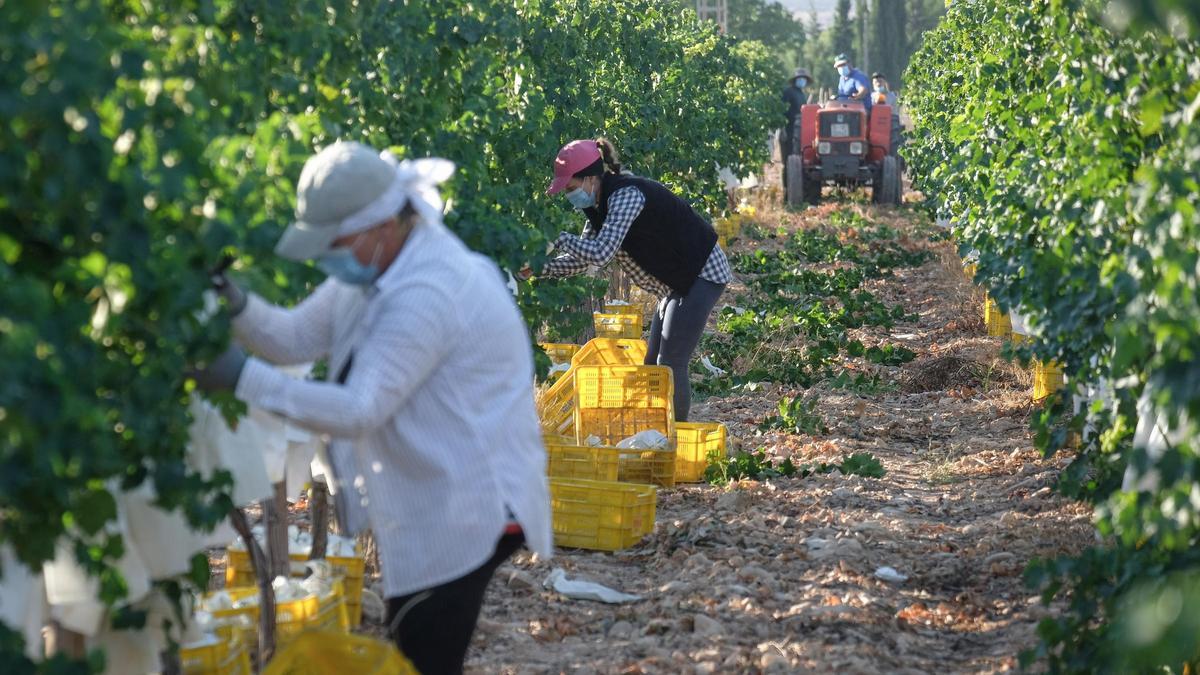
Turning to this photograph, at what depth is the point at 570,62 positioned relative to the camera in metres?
9.41

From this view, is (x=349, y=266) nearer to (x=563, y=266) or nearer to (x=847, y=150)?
(x=563, y=266)

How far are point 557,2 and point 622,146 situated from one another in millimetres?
1661

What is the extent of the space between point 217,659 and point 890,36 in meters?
62.1

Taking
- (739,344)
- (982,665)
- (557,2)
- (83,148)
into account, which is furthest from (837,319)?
(83,148)

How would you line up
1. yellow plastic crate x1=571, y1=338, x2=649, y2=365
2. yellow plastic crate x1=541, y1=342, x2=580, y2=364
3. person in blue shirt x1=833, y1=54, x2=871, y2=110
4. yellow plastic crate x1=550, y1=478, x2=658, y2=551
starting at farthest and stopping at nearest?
1. person in blue shirt x1=833, y1=54, x2=871, y2=110
2. yellow plastic crate x1=541, y1=342, x2=580, y2=364
3. yellow plastic crate x1=571, y1=338, x2=649, y2=365
4. yellow plastic crate x1=550, y1=478, x2=658, y2=551

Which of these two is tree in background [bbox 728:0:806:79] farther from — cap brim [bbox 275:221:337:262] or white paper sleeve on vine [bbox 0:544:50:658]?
white paper sleeve on vine [bbox 0:544:50:658]

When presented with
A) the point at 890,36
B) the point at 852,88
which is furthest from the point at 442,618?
the point at 890,36

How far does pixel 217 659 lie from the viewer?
4.28 meters

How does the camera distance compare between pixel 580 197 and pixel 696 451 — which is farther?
pixel 696 451

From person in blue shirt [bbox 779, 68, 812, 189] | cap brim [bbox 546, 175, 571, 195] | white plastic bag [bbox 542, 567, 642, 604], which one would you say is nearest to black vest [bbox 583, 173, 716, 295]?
cap brim [bbox 546, 175, 571, 195]

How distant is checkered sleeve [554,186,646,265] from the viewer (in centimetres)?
723

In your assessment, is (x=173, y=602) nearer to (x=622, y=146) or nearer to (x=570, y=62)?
(x=570, y=62)

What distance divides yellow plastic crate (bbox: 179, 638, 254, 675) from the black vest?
145 inches

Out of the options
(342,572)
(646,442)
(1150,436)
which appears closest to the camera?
(1150,436)
